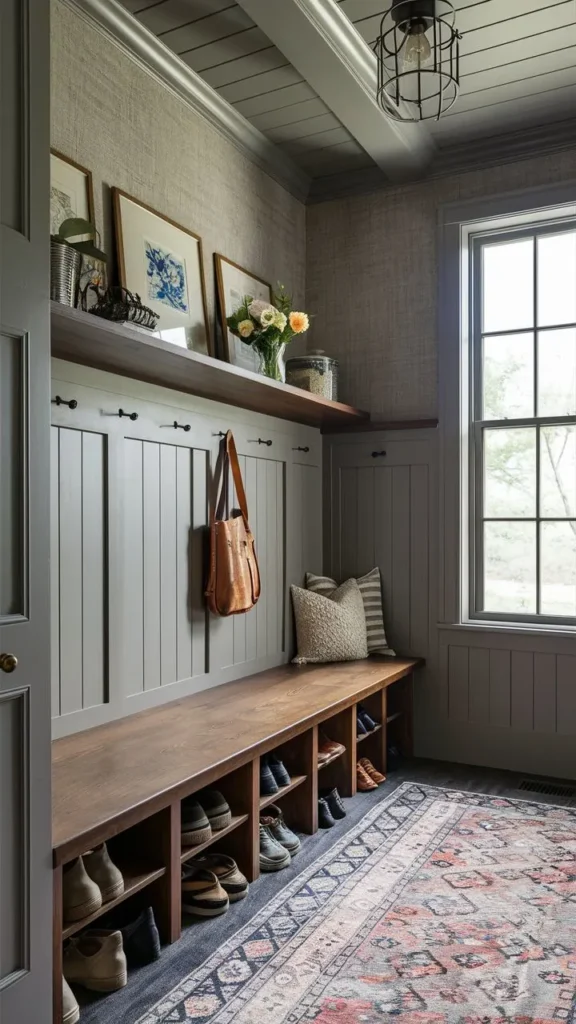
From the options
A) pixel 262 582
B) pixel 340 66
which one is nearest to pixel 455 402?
pixel 262 582

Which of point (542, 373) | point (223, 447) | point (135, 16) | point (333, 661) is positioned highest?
point (135, 16)

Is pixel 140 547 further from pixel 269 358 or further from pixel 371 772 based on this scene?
pixel 371 772

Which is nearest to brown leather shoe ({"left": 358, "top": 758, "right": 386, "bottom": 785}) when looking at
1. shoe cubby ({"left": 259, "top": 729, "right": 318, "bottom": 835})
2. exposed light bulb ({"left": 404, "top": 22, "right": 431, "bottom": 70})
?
shoe cubby ({"left": 259, "top": 729, "right": 318, "bottom": 835})

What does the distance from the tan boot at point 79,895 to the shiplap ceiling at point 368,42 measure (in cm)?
271

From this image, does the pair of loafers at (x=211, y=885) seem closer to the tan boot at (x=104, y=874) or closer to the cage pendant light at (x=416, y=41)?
the tan boot at (x=104, y=874)

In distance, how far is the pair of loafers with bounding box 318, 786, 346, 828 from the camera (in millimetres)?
3002

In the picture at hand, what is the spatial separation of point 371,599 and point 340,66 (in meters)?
2.35

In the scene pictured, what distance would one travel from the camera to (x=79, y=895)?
1.89 m

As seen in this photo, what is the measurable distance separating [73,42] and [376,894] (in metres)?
2.94

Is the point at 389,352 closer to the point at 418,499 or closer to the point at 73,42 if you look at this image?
the point at 418,499

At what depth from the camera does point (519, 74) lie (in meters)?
3.22

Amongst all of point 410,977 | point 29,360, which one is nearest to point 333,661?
point 410,977

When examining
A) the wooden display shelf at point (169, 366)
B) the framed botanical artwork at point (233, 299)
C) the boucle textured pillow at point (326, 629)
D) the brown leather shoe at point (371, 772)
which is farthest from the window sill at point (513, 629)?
the framed botanical artwork at point (233, 299)

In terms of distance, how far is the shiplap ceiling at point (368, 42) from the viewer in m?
2.80
